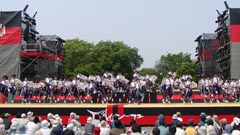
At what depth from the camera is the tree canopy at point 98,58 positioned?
179 feet

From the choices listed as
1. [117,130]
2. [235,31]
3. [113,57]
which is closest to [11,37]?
[235,31]

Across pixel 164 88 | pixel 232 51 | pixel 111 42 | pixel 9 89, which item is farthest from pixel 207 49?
pixel 111 42

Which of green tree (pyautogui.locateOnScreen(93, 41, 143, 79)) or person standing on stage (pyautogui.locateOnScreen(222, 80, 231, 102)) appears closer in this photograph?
person standing on stage (pyautogui.locateOnScreen(222, 80, 231, 102))

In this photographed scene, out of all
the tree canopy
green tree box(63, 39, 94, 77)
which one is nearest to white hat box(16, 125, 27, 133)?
green tree box(63, 39, 94, 77)

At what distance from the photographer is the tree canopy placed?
179ft

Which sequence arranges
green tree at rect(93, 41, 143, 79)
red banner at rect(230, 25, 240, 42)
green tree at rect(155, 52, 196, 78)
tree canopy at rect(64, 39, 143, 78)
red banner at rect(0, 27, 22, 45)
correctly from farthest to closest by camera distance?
green tree at rect(155, 52, 196, 78) → green tree at rect(93, 41, 143, 79) → tree canopy at rect(64, 39, 143, 78) → red banner at rect(0, 27, 22, 45) → red banner at rect(230, 25, 240, 42)

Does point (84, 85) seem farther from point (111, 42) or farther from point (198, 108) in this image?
point (111, 42)

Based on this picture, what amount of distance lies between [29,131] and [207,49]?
99.2ft

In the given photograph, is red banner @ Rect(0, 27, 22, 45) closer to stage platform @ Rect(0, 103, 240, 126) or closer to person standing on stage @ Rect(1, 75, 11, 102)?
person standing on stage @ Rect(1, 75, 11, 102)

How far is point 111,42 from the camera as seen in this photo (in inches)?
2394

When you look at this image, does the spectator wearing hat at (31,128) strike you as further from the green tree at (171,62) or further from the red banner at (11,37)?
the green tree at (171,62)

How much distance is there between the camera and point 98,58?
187 ft

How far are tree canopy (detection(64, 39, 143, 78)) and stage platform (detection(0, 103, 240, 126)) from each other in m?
33.1

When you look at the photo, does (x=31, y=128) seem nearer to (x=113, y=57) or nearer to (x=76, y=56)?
(x=113, y=57)
